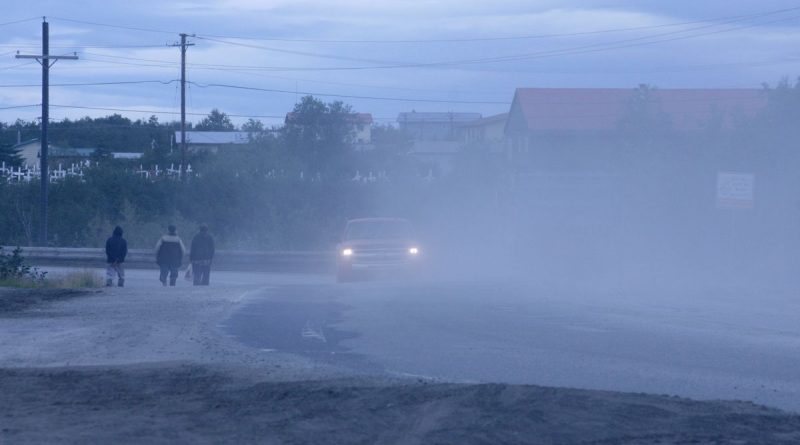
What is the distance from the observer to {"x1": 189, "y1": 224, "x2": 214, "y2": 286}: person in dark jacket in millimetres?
28656

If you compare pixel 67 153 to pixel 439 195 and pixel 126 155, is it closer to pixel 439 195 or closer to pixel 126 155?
pixel 126 155

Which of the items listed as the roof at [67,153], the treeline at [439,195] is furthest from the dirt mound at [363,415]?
the roof at [67,153]

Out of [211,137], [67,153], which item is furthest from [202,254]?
[211,137]

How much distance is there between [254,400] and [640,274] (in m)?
24.6

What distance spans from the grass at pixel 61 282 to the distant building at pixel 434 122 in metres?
79.6

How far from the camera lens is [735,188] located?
1233 inches

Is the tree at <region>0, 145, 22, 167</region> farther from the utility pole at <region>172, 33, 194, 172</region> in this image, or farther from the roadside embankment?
the roadside embankment

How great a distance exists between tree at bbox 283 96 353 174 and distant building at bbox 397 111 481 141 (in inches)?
1381

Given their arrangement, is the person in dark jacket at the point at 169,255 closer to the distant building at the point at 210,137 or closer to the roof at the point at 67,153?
the roof at the point at 67,153

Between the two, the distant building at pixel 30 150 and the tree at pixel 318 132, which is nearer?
the tree at pixel 318 132

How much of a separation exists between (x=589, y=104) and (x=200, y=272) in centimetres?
3903

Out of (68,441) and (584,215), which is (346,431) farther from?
(584,215)

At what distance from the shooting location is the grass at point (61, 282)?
85.5 feet

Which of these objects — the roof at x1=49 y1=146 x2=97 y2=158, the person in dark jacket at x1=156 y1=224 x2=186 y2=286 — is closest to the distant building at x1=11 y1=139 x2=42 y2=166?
the roof at x1=49 y1=146 x2=97 y2=158
